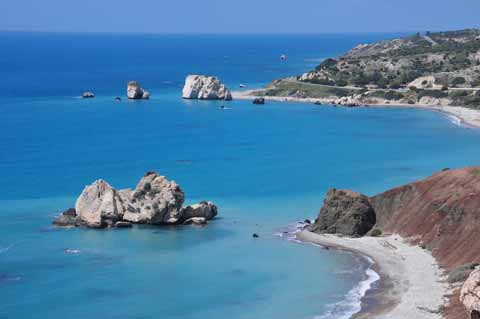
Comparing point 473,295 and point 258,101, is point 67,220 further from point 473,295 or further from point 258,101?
point 258,101

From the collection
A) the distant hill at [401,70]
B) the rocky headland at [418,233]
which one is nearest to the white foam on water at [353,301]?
the rocky headland at [418,233]

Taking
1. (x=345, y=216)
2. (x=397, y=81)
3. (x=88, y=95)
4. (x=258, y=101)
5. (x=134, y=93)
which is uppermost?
(x=345, y=216)

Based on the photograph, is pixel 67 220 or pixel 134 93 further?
pixel 134 93

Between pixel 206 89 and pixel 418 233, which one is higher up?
pixel 418 233

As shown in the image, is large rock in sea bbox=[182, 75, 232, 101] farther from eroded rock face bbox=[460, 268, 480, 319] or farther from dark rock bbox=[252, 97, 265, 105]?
eroded rock face bbox=[460, 268, 480, 319]

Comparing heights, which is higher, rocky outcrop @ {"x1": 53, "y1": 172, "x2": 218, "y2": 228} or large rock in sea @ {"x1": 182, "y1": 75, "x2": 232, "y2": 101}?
rocky outcrop @ {"x1": 53, "y1": 172, "x2": 218, "y2": 228}

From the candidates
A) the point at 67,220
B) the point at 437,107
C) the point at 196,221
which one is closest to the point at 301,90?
the point at 437,107

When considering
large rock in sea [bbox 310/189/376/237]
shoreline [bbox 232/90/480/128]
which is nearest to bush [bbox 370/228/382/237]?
large rock in sea [bbox 310/189/376/237]
